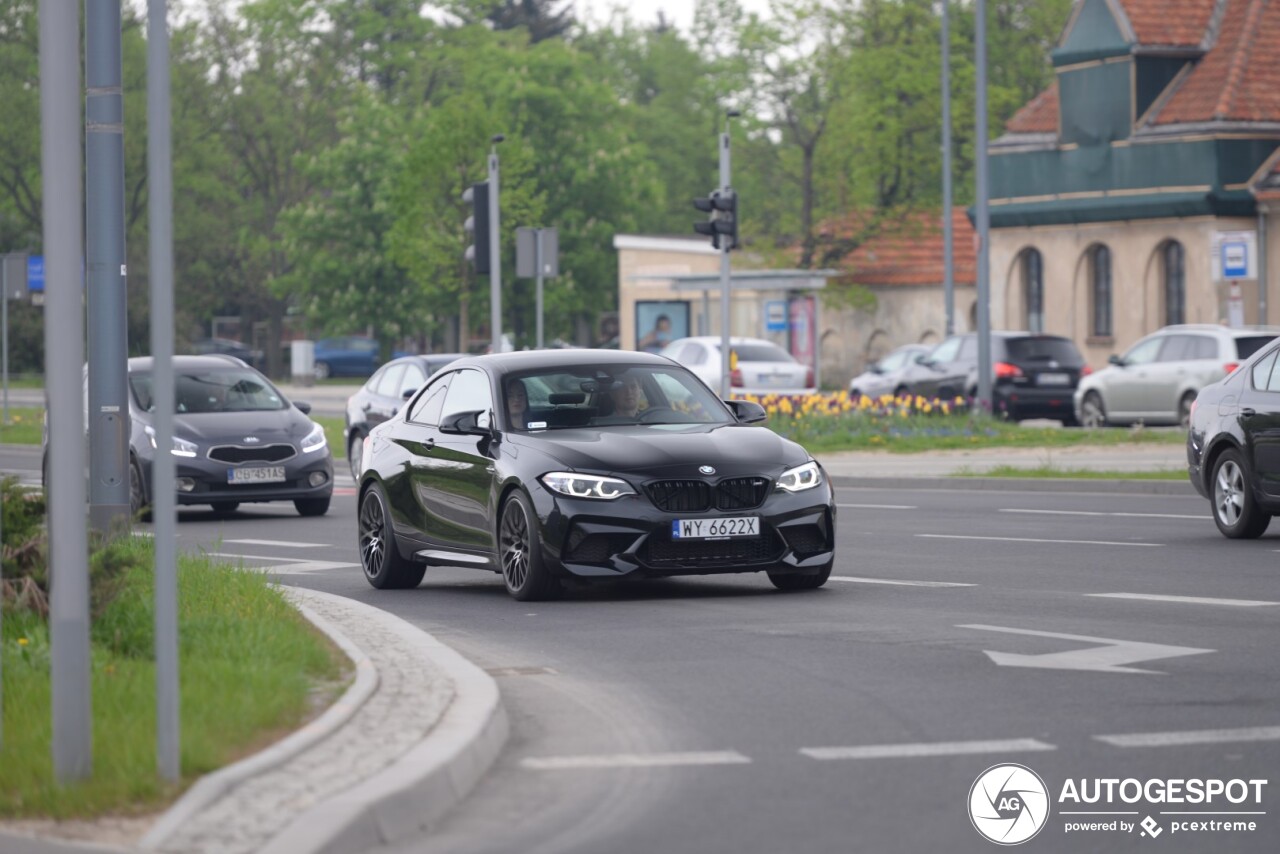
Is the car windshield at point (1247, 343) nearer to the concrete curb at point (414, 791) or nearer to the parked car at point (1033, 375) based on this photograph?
the parked car at point (1033, 375)

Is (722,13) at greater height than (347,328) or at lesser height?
greater

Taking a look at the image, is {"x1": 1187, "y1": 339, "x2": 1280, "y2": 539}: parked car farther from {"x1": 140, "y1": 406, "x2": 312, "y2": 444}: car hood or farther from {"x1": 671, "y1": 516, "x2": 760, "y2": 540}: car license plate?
{"x1": 140, "y1": 406, "x2": 312, "y2": 444}: car hood

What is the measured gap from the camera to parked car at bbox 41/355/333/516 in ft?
73.6

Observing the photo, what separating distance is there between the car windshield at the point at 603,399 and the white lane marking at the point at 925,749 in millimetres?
6136

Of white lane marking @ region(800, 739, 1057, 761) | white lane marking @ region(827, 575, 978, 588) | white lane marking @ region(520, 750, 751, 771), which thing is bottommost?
white lane marking @ region(827, 575, 978, 588)

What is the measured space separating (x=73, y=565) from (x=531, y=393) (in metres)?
7.51

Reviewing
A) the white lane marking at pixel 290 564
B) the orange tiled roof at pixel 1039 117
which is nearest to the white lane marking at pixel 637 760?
the white lane marking at pixel 290 564

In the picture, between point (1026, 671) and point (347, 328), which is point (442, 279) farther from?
point (1026, 671)

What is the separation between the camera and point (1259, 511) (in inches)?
669

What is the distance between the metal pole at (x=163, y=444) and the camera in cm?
688

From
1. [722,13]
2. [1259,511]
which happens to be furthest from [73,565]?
[722,13]

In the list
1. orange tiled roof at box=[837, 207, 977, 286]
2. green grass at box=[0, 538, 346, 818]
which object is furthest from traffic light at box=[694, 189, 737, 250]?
orange tiled roof at box=[837, 207, 977, 286]

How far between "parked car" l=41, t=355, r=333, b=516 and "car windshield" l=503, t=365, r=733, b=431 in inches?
326

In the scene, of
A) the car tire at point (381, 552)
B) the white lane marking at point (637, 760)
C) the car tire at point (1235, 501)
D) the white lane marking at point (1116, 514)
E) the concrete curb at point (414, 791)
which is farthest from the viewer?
the white lane marking at point (1116, 514)
